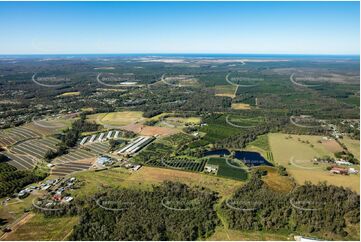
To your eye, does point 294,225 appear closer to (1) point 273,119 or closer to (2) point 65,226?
(2) point 65,226

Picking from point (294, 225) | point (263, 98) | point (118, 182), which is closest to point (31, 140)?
point (118, 182)

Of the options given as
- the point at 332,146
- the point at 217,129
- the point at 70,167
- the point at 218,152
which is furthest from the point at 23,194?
the point at 332,146

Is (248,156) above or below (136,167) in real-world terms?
below

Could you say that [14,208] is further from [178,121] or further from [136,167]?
[178,121]

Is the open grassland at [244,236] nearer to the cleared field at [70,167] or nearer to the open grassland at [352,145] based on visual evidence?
the cleared field at [70,167]

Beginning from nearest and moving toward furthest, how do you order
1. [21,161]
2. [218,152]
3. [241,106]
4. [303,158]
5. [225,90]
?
[21,161] < [303,158] < [218,152] < [241,106] < [225,90]

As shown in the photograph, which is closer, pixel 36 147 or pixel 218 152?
pixel 218 152

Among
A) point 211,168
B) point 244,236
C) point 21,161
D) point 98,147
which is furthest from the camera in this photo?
point 98,147
